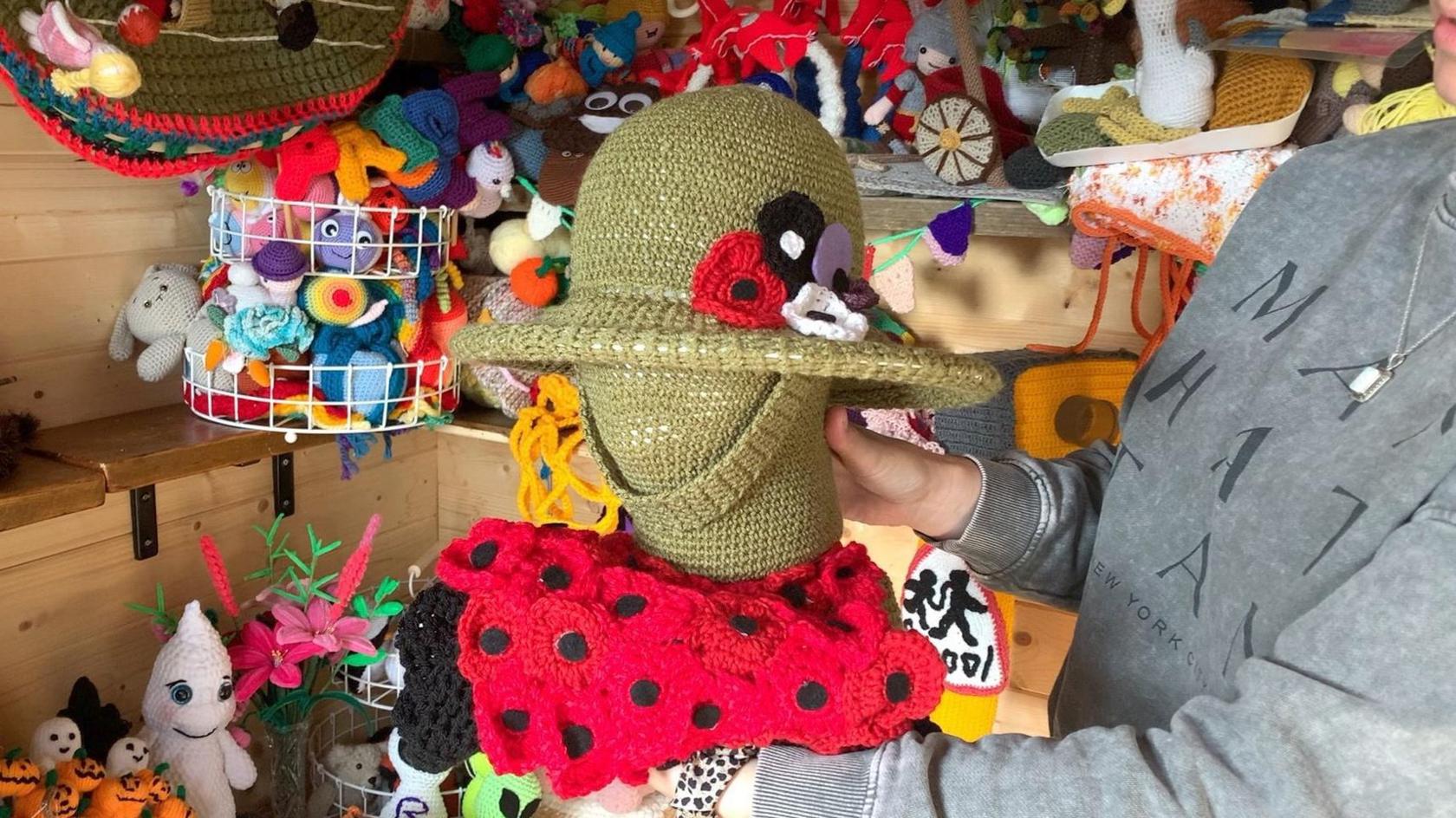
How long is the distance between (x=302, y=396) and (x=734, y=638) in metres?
0.80

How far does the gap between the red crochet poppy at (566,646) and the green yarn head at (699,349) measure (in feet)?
0.26


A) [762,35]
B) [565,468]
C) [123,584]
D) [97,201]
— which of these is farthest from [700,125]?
[123,584]

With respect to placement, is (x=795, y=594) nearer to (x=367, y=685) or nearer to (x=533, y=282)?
(x=533, y=282)

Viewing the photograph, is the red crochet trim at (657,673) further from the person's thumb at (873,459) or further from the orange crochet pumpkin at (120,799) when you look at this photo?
the orange crochet pumpkin at (120,799)

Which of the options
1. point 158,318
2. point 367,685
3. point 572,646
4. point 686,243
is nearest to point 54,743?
point 367,685

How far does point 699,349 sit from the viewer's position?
53 centimetres

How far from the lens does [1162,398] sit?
0.71 meters

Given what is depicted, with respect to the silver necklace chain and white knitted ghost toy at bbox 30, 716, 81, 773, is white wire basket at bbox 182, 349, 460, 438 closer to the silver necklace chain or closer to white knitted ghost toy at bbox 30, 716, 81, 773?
white knitted ghost toy at bbox 30, 716, 81, 773

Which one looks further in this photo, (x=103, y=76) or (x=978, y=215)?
(x=978, y=215)

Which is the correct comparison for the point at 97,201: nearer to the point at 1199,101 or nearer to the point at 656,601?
the point at 656,601

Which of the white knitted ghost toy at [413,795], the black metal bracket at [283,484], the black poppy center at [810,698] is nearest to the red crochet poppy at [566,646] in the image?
the black poppy center at [810,698]

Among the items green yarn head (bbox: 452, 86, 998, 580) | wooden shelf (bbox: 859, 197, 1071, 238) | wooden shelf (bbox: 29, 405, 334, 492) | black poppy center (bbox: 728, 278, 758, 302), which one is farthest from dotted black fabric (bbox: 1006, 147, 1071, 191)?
wooden shelf (bbox: 29, 405, 334, 492)

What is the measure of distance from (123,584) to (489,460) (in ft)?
1.78

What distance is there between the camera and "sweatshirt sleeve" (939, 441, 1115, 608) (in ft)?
2.63
